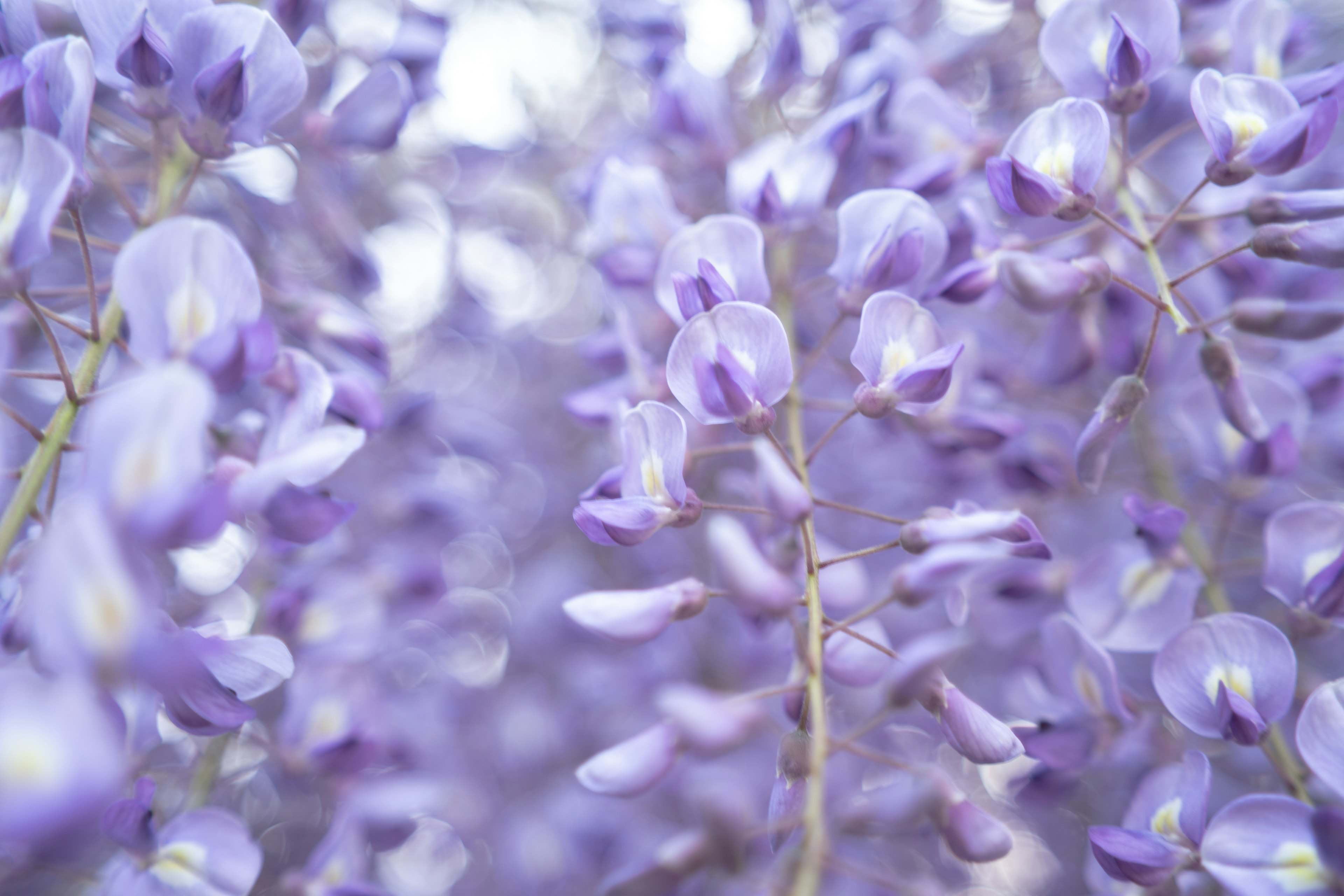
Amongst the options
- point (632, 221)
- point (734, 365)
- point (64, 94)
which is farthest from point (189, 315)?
point (632, 221)

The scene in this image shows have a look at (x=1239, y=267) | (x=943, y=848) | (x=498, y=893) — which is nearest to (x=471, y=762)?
(x=498, y=893)

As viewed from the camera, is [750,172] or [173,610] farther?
[173,610]

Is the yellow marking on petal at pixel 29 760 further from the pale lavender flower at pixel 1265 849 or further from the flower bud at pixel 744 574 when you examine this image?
the pale lavender flower at pixel 1265 849

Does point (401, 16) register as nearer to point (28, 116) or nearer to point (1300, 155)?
point (28, 116)

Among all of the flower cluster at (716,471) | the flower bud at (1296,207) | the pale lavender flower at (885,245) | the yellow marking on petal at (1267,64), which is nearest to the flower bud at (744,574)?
the flower cluster at (716,471)

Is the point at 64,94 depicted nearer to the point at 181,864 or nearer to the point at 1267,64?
the point at 181,864
